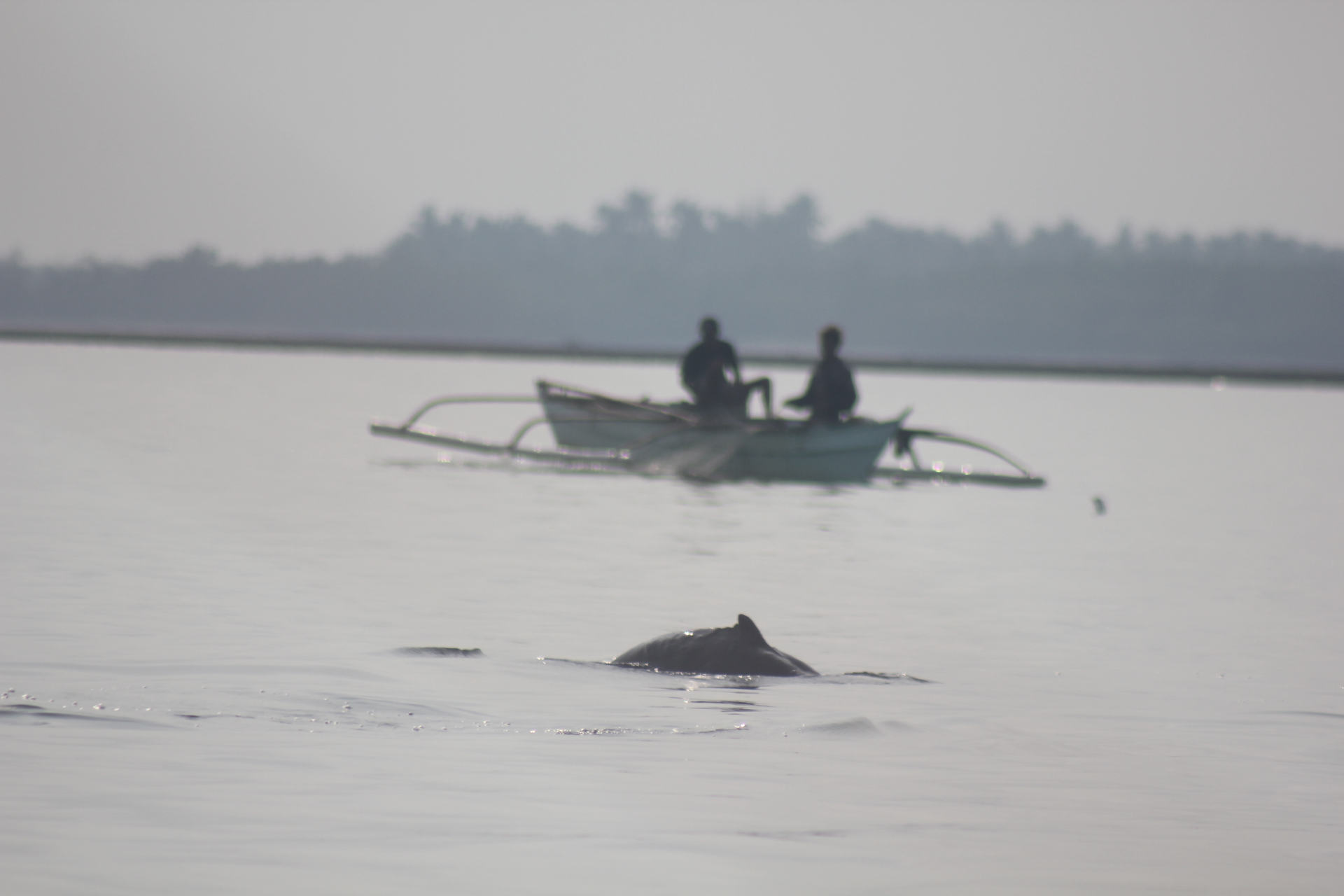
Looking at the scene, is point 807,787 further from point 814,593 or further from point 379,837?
point 814,593

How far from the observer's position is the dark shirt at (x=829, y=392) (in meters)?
26.7

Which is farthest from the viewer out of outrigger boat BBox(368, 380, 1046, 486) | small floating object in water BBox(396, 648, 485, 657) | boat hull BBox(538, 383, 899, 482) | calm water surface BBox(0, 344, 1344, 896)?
outrigger boat BBox(368, 380, 1046, 486)

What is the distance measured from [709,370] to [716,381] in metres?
0.19

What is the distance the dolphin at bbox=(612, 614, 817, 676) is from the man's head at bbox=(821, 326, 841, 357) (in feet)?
48.7

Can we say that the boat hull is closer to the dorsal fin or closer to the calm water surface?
the calm water surface

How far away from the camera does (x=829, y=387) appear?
87.8 feet

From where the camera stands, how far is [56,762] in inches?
323

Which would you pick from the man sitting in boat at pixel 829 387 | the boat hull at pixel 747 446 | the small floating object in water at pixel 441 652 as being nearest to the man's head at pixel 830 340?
the man sitting in boat at pixel 829 387

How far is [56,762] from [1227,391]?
5074 inches

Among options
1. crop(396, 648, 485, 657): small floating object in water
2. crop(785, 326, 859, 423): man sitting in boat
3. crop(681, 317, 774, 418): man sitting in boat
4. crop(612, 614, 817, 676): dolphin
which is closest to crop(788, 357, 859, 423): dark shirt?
crop(785, 326, 859, 423): man sitting in boat

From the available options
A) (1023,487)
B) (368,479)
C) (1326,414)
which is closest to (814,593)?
(368,479)

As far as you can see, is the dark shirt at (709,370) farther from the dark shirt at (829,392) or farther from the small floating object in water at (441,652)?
the small floating object in water at (441,652)

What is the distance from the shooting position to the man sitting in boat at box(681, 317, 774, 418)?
2747cm

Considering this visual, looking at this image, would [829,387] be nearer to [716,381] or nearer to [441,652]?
[716,381]
